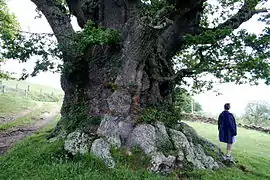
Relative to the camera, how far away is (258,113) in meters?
33.6

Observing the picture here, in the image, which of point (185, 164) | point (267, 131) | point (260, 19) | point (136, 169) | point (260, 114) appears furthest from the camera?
point (260, 114)

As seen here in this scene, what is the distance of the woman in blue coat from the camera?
9.98 meters

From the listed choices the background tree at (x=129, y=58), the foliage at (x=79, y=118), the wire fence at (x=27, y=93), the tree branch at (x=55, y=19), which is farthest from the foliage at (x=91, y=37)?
the wire fence at (x=27, y=93)

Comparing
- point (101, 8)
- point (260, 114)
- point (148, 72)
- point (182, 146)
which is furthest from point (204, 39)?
point (260, 114)

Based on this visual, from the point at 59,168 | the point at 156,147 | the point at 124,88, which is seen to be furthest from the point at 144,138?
the point at 59,168

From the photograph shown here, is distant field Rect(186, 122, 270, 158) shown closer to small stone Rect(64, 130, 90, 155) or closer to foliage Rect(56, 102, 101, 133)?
foliage Rect(56, 102, 101, 133)

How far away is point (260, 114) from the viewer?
3344 centimetres

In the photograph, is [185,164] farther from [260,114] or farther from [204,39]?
[260,114]

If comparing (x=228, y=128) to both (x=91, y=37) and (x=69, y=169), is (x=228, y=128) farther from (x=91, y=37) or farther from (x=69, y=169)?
(x=69, y=169)

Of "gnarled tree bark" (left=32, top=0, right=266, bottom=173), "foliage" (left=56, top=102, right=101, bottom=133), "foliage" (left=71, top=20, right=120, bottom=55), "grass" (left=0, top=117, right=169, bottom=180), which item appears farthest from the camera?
"foliage" (left=56, top=102, right=101, bottom=133)

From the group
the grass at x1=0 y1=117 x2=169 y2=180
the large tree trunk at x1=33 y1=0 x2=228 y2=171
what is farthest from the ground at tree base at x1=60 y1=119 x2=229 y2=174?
the grass at x1=0 y1=117 x2=169 y2=180

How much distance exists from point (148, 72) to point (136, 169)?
3788 mm

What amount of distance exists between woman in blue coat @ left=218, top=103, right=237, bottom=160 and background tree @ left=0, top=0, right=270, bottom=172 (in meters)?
1.14

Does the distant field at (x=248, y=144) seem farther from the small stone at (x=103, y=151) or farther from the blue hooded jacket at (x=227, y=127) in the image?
the small stone at (x=103, y=151)
